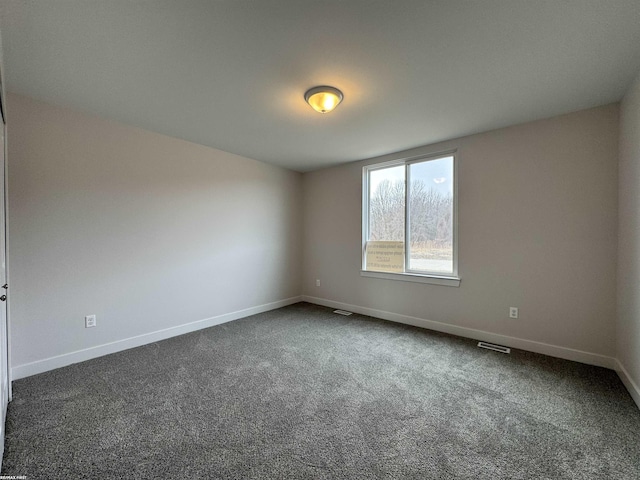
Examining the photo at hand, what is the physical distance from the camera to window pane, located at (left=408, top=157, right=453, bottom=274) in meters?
3.59

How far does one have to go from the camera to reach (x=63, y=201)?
A: 2641mm

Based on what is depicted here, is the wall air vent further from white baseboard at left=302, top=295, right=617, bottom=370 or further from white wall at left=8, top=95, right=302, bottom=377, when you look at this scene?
white wall at left=8, top=95, right=302, bottom=377

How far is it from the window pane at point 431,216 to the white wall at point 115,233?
7.67 ft

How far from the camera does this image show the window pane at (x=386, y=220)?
4062 millimetres

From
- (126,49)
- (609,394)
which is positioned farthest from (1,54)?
(609,394)

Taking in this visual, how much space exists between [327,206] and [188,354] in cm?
299

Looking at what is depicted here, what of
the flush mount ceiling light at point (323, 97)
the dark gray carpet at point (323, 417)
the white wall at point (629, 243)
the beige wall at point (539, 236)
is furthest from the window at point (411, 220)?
the flush mount ceiling light at point (323, 97)

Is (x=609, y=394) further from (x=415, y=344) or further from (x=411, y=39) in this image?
(x=411, y=39)

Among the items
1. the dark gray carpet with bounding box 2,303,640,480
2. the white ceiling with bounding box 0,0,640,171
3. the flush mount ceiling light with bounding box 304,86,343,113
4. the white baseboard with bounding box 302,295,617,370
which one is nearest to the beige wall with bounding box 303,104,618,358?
the white baseboard with bounding box 302,295,617,370

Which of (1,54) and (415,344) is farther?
(415,344)

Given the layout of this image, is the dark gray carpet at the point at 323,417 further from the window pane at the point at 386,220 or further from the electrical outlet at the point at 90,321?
the window pane at the point at 386,220

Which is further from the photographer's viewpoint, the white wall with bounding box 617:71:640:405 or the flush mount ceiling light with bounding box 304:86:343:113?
the flush mount ceiling light with bounding box 304:86:343:113

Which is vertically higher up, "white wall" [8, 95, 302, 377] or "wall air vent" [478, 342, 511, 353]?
"white wall" [8, 95, 302, 377]

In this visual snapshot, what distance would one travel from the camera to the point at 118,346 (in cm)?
296
